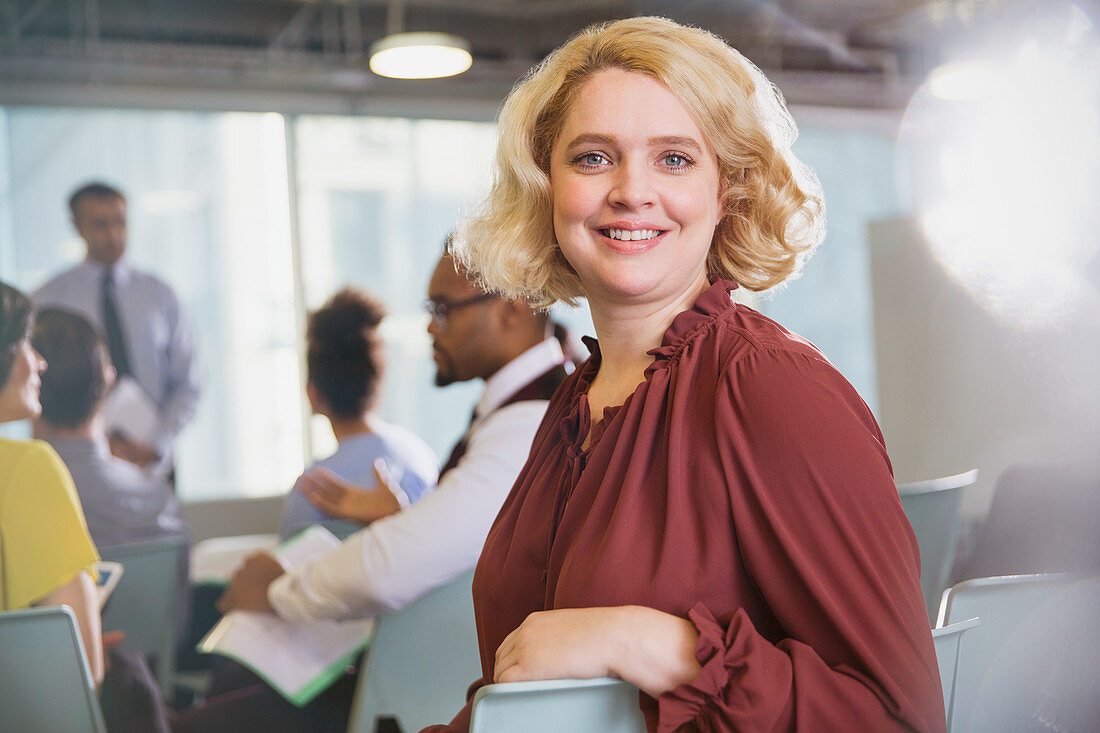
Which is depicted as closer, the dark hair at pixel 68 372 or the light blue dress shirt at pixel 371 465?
the light blue dress shirt at pixel 371 465

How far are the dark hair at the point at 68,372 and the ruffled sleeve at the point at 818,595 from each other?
2.37 m

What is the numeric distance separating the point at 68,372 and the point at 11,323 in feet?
0.77

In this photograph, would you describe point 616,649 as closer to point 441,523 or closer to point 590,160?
point 590,160

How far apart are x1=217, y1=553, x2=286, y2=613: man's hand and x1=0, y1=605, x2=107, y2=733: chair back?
0.33 metres

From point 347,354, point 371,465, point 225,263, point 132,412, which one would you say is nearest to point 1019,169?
point 371,465

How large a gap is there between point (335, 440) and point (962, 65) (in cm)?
178

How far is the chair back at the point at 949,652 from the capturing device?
37.0 inches

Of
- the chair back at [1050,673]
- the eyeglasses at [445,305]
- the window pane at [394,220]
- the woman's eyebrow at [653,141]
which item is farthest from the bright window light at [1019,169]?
the window pane at [394,220]

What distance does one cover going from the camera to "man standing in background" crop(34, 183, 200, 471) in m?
3.55

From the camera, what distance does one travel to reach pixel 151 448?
365cm

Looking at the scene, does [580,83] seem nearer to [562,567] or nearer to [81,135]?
[562,567]

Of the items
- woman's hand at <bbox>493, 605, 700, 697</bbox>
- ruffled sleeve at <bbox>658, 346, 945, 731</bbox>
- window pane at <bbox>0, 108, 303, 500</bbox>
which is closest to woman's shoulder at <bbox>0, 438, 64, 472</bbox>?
woman's hand at <bbox>493, 605, 700, 697</bbox>

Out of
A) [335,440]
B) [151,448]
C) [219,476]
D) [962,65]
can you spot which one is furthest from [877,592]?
[219,476]

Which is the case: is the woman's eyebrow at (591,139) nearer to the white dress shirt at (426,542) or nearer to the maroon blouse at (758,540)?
the maroon blouse at (758,540)
